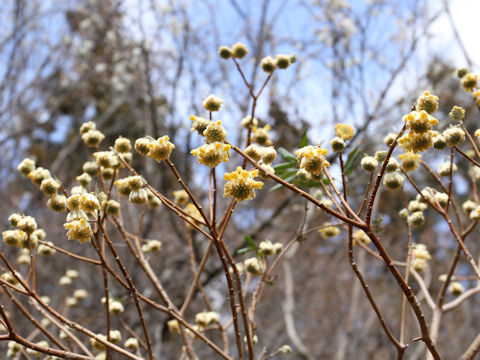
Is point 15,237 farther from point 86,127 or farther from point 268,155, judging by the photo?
point 268,155

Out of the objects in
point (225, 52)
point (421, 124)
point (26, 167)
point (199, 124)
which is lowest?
point (421, 124)

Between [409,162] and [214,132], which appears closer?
[214,132]

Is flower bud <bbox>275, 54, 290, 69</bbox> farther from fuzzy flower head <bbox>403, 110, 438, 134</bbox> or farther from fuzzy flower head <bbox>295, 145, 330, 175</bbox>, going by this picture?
fuzzy flower head <bbox>403, 110, 438, 134</bbox>

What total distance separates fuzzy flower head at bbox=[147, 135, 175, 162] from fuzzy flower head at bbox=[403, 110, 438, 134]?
575 mm

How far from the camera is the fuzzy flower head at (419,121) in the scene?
3.17ft

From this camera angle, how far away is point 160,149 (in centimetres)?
113

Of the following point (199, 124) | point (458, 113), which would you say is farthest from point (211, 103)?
point (458, 113)

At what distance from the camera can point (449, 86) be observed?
7.10 metres

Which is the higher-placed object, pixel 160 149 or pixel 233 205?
pixel 160 149

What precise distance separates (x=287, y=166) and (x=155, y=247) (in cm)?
71

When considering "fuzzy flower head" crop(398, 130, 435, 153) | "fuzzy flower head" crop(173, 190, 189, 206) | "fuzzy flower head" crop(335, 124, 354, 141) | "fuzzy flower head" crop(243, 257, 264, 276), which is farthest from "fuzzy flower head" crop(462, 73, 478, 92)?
"fuzzy flower head" crop(173, 190, 189, 206)

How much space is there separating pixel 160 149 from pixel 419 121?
0.63m

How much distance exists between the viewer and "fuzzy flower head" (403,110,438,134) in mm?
967

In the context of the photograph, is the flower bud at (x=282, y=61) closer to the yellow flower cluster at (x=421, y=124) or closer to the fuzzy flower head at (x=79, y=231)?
the yellow flower cluster at (x=421, y=124)
